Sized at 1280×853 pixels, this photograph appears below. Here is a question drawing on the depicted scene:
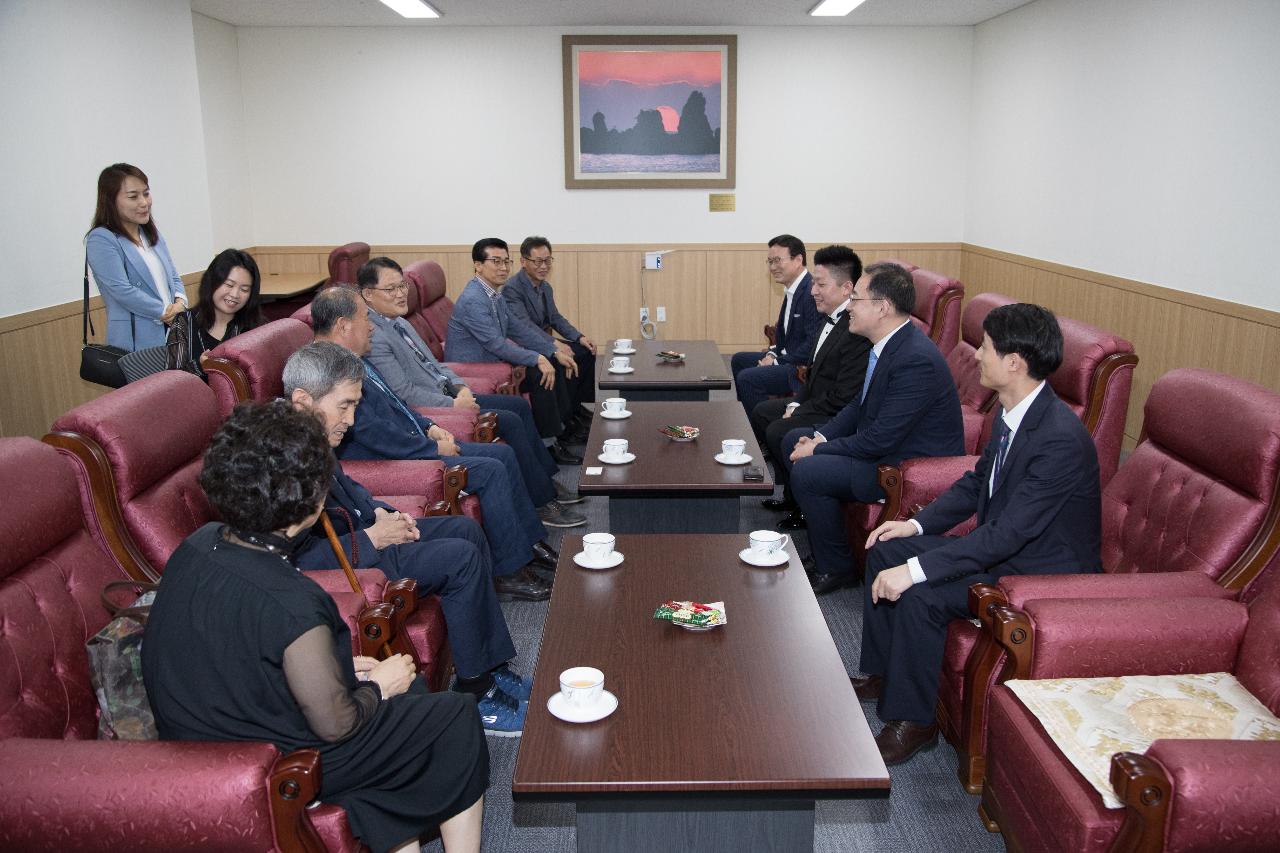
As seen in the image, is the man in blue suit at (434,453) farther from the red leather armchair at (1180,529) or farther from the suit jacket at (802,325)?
the suit jacket at (802,325)

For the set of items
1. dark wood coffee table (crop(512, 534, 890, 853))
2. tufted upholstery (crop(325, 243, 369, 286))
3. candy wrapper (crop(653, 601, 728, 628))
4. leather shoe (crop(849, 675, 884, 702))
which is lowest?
leather shoe (crop(849, 675, 884, 702))

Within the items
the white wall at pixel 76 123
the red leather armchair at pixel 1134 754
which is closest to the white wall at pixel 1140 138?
the red leather armchair at pixel 1134 754

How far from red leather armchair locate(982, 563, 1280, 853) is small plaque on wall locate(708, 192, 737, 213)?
618 centimetres

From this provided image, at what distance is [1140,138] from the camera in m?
5.34

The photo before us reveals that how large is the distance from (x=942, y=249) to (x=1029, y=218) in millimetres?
1317

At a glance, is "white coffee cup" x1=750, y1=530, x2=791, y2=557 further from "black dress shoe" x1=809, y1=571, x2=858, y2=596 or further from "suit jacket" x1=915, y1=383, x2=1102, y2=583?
"black dress shoe" x1=809, y1=571, x2=858, y2=596

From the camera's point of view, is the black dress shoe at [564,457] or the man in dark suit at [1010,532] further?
the black dress shoe at [564,457]

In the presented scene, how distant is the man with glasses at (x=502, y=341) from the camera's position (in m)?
5.39

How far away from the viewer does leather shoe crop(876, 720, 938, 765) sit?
2629 millimetres

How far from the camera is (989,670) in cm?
237

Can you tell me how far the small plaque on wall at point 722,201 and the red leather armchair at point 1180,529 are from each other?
5595mm

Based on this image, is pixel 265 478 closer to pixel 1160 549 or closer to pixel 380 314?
pixel 1160 549

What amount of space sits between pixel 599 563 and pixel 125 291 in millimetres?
2391

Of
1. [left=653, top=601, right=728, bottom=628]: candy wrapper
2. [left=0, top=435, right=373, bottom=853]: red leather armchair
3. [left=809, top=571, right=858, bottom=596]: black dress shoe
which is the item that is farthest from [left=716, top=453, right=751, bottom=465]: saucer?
[left=0, top=435, right=373, bottom=853]: red leather armchair
